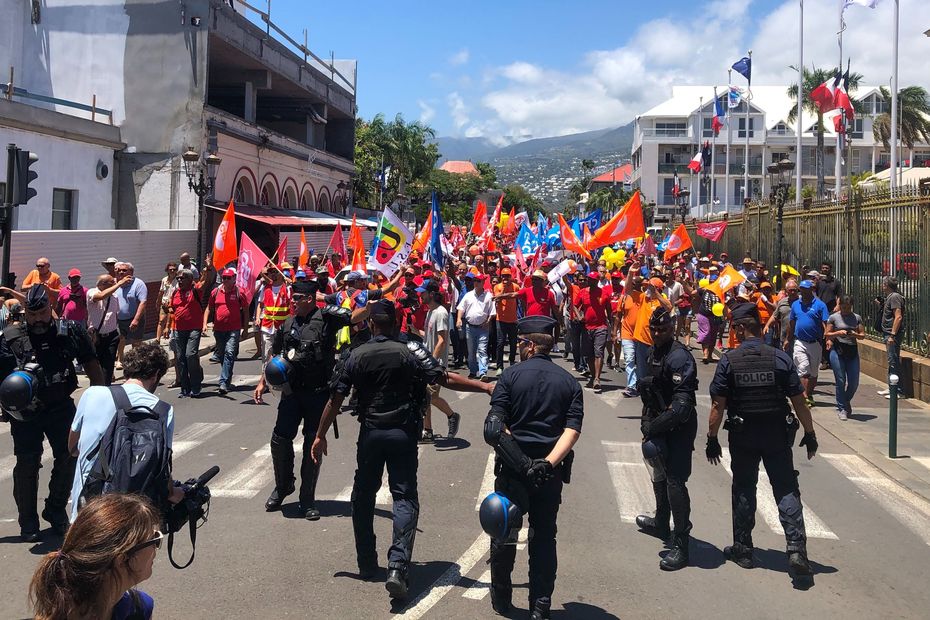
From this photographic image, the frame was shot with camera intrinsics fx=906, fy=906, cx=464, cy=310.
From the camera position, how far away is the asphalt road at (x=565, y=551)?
17.9ft

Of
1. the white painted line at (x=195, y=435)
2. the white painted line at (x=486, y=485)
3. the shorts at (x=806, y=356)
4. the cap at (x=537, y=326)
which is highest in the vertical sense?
the cap at (x=537, y=326)

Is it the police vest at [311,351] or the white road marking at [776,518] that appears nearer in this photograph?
the police vest at [311,351]

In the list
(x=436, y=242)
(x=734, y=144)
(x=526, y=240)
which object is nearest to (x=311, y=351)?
(x=436, y=242)

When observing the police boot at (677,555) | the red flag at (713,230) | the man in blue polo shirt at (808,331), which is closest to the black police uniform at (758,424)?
the police boot at (677,555)

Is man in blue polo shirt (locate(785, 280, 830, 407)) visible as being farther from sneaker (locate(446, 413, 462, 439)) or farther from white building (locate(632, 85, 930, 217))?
white building (locate(632, 85, 930, 217))

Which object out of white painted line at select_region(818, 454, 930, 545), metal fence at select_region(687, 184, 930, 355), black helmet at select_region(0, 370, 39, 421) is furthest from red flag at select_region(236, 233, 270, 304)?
metal fence at select_region(687, 184, 930, 355)

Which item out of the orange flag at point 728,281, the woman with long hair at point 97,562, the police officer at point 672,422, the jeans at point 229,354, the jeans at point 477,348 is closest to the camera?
the woman with long hair at point 97,562

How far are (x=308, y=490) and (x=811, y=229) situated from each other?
56.2 feet

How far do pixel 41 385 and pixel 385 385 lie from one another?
94.2 inches

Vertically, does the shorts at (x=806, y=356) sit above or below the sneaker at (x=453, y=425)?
above

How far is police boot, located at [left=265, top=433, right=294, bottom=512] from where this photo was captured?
711 centimetres

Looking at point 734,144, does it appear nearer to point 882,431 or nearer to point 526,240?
point 526,240

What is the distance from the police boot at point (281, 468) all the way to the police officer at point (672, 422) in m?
2.78

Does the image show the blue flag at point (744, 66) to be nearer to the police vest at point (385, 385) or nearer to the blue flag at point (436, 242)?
the blue flag at point (436, 242)
